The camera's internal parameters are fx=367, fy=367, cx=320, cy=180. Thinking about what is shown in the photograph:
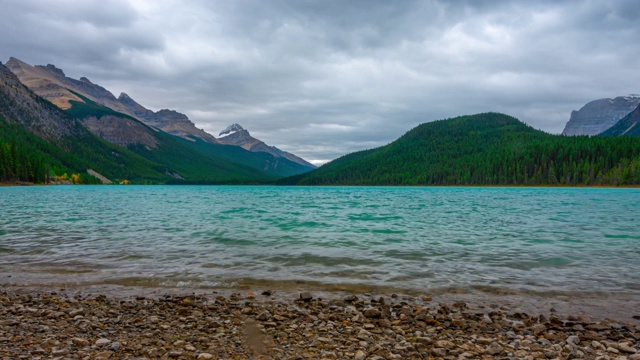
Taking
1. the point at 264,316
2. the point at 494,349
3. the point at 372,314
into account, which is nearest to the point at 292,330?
the point at 264,316

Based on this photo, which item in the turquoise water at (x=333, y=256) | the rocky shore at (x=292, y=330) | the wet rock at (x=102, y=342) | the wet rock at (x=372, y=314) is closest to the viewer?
the rocky shore at (x=292, y=330)

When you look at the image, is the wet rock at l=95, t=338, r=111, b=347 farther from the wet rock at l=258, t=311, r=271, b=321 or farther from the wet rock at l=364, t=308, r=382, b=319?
the wet rock at l=364, t=308, r=382, b=319

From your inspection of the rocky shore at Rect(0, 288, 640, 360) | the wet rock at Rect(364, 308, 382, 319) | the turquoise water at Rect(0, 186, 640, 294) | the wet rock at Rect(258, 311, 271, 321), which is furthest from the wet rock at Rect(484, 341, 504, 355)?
the turquoise water at Rect(0, 186, 640, 294)

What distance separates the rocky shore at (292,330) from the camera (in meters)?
7.87

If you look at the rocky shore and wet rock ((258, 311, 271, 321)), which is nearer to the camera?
the rocky shore

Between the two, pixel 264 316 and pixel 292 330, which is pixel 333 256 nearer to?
pixel 264 316

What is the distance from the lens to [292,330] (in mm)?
9266

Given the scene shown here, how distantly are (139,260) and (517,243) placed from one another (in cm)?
2240

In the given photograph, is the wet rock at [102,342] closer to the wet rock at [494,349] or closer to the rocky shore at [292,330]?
the rocky shore at [292,330]

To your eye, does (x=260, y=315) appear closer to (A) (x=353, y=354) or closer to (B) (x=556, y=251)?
(A) (x=353, y=354)

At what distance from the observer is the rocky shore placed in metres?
7.87

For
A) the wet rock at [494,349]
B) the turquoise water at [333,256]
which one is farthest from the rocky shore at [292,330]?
the turquoise water at [333,256]

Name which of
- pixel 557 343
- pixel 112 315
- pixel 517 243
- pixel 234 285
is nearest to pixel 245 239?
pixel 234 285

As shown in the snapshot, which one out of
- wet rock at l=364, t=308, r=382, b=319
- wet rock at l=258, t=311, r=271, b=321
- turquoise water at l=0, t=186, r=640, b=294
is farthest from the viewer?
turquoise water at l=0, t=186, r=640, b=294
